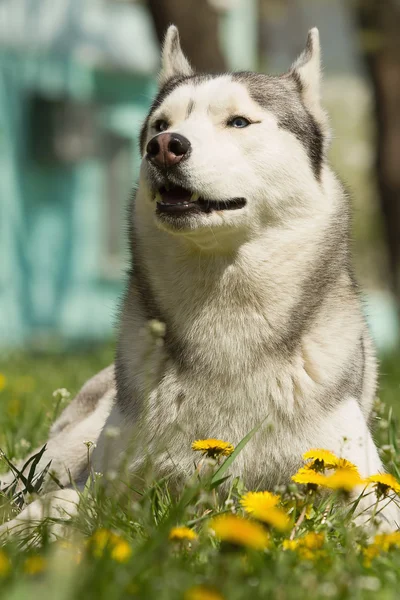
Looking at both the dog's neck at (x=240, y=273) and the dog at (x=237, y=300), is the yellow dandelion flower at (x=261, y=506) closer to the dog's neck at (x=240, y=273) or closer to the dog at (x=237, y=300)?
the dog at (x=237, y=300)

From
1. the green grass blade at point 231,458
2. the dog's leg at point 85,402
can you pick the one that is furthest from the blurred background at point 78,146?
the green grass blade at point 231,458

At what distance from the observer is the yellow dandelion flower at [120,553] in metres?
1.76

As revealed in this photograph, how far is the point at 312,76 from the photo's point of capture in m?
3.55

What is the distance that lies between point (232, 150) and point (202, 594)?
1887 millimetres

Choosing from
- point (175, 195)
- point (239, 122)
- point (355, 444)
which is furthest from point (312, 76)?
point (355, 444)

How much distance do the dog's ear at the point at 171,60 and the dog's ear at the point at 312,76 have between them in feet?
1.70

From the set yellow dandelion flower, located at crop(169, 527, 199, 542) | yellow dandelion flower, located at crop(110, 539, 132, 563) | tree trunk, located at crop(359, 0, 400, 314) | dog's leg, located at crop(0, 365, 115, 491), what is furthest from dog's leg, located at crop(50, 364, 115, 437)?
tree trunk, located at crop(359, 0, 400, 314)

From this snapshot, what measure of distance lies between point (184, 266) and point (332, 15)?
14523mm

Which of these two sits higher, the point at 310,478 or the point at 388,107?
the point at 388,107

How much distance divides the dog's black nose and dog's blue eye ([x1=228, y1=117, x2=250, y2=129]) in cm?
30

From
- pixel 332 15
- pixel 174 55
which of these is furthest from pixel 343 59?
pixel 174 55

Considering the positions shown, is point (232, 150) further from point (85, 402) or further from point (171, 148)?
point (85, 402)

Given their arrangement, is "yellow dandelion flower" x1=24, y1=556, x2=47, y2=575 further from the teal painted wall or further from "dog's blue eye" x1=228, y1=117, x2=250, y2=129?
the teal painted wall

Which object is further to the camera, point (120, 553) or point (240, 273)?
point (240, 273)
